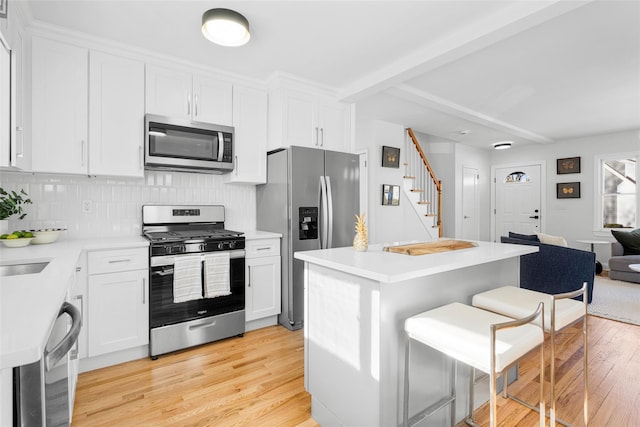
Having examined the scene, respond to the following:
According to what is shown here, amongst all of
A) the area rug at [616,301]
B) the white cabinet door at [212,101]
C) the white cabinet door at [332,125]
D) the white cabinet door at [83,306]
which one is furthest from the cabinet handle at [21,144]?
the area rug at [616,301]

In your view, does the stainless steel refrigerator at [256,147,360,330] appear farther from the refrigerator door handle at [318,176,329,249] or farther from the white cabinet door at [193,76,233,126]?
the white cabinet door at [193,76,233,126]

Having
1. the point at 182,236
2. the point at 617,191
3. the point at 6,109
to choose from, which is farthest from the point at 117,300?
the point at 617,191

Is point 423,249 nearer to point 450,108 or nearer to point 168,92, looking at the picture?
point 168,92

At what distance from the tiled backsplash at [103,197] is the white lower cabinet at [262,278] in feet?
2.13

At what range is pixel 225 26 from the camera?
2.23 metres

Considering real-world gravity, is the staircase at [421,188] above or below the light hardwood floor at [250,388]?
above

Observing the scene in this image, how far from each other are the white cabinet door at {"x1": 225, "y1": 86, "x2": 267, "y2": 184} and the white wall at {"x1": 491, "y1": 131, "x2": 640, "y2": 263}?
6424mm

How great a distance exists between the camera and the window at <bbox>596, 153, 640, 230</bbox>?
584 cm

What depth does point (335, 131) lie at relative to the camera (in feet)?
12.4

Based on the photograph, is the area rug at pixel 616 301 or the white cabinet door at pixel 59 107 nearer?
the white cabinet door at pixel 59 107

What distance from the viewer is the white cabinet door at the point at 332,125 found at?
11.9 ft

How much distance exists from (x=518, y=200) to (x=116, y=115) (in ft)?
25.4

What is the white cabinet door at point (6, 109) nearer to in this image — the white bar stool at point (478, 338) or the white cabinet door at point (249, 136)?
the white cabinet door at point (249, 136)

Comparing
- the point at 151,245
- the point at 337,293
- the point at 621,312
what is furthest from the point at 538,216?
the point at 151,245
